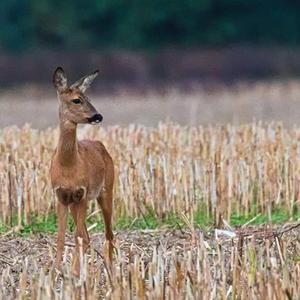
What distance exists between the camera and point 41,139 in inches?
656

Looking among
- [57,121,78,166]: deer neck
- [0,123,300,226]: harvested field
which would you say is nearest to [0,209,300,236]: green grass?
[0,123,300,226]: harvested field

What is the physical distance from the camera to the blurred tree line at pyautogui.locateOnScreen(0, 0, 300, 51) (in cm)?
4559

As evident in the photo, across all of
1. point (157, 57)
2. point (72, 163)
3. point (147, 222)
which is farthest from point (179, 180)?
point (157, 57)

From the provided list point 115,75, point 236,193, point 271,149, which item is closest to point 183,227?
point 236,193

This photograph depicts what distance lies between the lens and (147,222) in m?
14.0

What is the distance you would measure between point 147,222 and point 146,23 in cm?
3264

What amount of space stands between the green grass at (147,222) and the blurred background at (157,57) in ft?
37.6

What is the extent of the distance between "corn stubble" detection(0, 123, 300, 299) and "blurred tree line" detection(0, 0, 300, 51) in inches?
1091

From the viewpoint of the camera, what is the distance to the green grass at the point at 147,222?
13.6 meters

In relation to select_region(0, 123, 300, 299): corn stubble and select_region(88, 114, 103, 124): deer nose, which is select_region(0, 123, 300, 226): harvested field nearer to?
select_region(0, 123, 300, 299): corn stubble

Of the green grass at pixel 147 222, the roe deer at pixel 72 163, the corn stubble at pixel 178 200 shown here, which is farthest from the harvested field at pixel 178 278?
the green grass at pixel 147 222

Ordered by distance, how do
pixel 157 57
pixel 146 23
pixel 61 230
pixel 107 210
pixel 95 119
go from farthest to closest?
1. pixel 146 23
2. pixel 157 57
3. pixel 107 210
4. pixel 61 230
5. pixel 95 119

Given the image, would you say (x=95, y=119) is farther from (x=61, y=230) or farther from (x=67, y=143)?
(x=61, y=230)

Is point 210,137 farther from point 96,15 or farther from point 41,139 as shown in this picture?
point 96,15
